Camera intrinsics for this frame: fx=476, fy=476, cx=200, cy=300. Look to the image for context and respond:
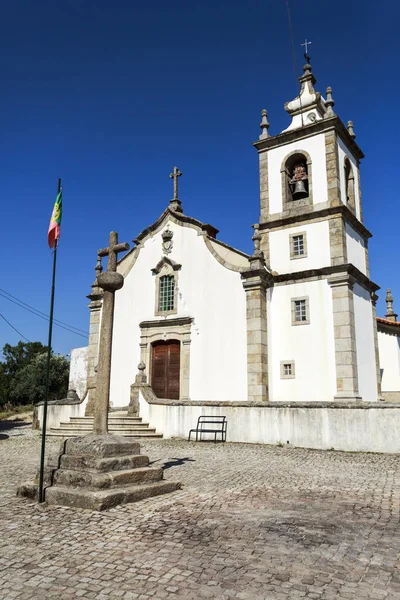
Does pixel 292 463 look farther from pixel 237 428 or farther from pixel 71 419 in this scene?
pixel 71 419

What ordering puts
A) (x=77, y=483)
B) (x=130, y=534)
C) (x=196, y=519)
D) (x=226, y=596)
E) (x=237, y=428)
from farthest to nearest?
1. (x=237, y=428)
2. (x=77, y=483)
3. (x=196, y=519)
4. (x=130, y=534)
5. (x=226, y=596)

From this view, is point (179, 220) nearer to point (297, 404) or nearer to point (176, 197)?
point (176, 197)

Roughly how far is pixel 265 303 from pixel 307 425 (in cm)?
553

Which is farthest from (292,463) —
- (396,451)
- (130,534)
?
(130,534)

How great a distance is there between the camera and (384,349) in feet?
70.5

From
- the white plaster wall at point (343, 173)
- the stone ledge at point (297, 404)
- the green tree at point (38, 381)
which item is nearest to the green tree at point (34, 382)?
the green tree at point (38, 381)

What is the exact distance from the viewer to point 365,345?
55.6 ft

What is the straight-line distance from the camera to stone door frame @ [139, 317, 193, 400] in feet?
56.9

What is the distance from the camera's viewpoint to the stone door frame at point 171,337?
56.9ft

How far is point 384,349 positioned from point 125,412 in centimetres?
1206

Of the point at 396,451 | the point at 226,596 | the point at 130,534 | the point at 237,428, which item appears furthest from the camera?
the point at 237,428

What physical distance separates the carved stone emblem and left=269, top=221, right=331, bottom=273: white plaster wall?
156 inches

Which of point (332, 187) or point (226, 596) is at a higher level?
point (332, 187)

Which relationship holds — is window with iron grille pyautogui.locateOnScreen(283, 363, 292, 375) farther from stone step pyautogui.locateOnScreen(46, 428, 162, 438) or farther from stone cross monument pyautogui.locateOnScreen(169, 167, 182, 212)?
stone cross monument pyautogui.locateOnScreen(169, 167, 182, 212)
